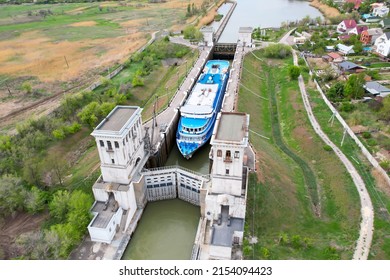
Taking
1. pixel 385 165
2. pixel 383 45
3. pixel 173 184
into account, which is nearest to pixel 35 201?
pixel 173 184

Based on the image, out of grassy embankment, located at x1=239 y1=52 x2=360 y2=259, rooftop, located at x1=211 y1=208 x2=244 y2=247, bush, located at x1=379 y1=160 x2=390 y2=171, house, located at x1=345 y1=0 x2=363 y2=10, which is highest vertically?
house, located at x1=345 y1=0 x2=363 y2=10

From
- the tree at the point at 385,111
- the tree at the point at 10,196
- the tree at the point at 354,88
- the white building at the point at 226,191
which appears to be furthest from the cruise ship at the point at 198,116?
the tree at the point at 385,111

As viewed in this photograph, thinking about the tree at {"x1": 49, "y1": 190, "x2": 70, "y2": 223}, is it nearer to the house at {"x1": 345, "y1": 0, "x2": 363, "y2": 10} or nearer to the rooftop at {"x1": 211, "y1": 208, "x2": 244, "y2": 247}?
the rooftop at {"x1": 211, "y1": 208, "x2": 244, "y2": 247}

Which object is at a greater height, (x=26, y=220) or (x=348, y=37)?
(x=348, y=37)

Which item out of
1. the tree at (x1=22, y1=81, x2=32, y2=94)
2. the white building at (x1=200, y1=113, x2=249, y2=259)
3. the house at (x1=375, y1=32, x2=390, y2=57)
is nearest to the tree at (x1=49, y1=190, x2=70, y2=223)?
the white building at (x1=200, y1=113, x2=249, y2=259)

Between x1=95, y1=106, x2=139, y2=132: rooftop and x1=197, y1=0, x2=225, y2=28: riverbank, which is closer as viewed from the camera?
x1=95, y1=106, x2=139, y2=132: rooftop

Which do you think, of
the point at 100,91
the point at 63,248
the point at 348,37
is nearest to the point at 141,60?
the point at 100,91

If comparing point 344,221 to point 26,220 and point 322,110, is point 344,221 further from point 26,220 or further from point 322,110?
point 26,220
